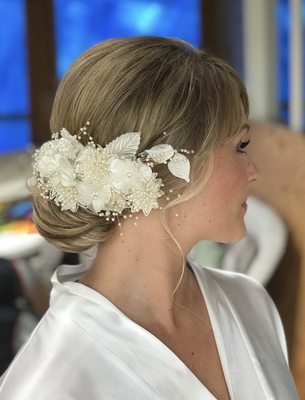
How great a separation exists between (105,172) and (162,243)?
149 millimetres

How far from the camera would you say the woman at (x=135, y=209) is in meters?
0.96

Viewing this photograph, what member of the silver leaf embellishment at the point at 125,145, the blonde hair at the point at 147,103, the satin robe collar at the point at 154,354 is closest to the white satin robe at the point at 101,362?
the satin robe collar at the point at 154,354

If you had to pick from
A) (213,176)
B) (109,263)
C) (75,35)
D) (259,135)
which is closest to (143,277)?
(109,263)

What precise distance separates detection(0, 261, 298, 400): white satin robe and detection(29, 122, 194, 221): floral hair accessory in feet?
0.45

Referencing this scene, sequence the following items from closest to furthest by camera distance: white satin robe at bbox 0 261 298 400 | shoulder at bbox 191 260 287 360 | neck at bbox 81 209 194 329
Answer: white satin robe at bbox 0 261 298 400 < neck at bbox 81 209 194 329 < shoulder at bbox 191 260 287 360

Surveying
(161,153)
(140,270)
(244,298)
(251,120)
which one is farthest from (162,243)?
(251,120)

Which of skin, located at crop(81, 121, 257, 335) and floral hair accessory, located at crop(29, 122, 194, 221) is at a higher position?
floral hair accessory, located at crop(29, 122, 194, 221)

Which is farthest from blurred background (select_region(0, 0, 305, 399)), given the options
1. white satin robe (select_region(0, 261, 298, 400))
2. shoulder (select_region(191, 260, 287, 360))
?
white satin robe (select_region(0, 261, 298, 400))

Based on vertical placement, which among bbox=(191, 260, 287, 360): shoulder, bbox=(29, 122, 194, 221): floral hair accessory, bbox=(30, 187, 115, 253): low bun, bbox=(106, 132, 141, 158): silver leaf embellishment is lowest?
bbox=(191, 260, 287, 360): shoulder

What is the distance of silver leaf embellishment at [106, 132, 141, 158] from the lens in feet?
3.14

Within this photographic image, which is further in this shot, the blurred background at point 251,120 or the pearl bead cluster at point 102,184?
the blurred background at point 251,120

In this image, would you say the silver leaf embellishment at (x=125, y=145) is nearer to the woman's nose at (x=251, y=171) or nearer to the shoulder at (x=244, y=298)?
the woman's nose at (x=251, y=171)

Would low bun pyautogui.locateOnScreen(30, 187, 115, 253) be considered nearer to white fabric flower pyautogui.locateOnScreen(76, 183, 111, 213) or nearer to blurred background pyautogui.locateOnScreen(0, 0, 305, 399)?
white fabric flower pyautogui.locateOnScreen(76, 183, 111, 213)

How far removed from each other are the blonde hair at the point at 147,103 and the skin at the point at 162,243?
0.03m
